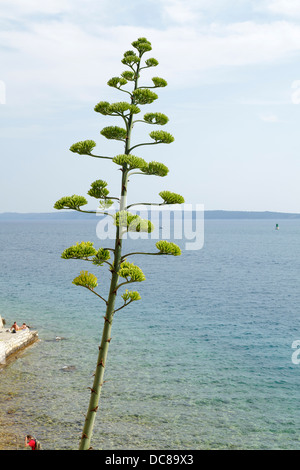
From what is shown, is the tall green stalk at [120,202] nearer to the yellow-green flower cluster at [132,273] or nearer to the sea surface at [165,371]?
the yellow-green flower cluster at [132,273]

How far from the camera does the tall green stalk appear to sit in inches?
531

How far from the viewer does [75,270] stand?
116 m

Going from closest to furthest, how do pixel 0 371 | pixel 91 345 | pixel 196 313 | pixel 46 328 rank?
1. pixel 0 371
2. pixel 91 345
3. pixel 46 328
4. pixel 196 313

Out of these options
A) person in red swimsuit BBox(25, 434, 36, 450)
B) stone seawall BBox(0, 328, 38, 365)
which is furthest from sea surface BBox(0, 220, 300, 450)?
person in red swimsuit BBox(25, 434, 36, 450)

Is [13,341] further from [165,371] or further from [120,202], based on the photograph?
[120,202]

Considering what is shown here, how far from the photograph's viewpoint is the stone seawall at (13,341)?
41.1m

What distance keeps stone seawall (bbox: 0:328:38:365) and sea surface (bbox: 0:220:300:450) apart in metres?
1.00

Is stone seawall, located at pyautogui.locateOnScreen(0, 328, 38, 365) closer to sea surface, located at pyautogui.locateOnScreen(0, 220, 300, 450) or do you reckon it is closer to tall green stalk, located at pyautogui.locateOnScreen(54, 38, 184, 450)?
sea surface, located at pyautogui.locateOnScreen(0, 220, 300, 450)

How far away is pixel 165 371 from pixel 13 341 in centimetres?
1568

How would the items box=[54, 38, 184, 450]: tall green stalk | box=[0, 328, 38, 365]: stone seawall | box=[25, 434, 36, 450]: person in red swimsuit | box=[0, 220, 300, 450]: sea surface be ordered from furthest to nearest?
box=[0, 328, 38, 365]: stone seawall, box=[0, 220, 300, 450]: sea surface, box=[25, 434, 36, 450]: person in red swimsuit, box=[54, 38, 184, 450]: tall green stalk

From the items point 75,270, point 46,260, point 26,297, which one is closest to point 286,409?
point 26,297

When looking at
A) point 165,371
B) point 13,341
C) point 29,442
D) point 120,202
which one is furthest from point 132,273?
point 13,341

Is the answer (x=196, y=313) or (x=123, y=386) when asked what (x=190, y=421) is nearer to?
(x=123, y=386)
